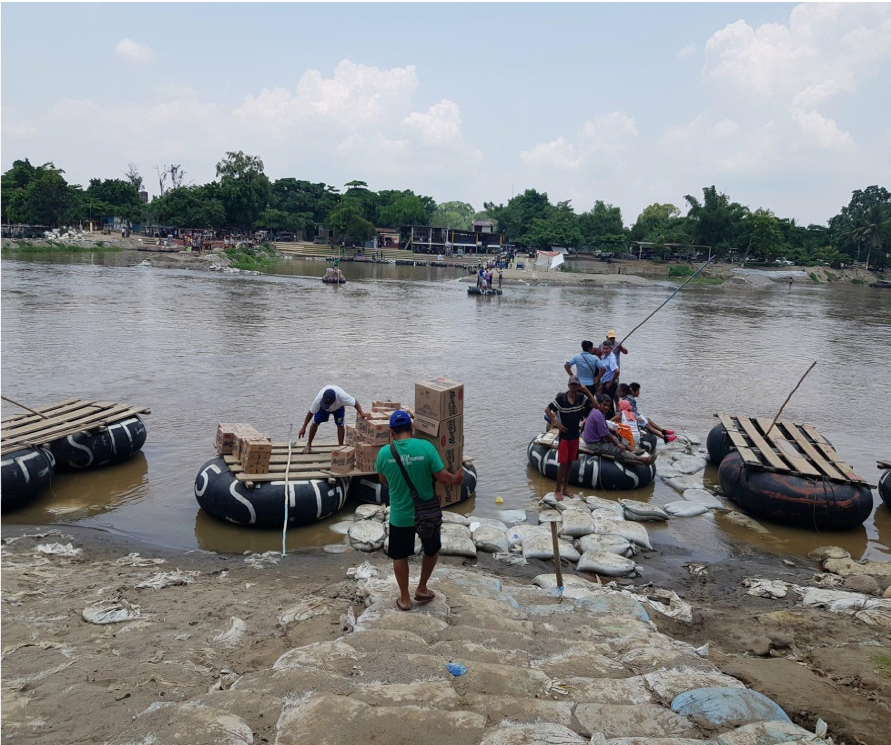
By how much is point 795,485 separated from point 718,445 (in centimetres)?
229

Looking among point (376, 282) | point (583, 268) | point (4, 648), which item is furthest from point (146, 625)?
point (583, 268)

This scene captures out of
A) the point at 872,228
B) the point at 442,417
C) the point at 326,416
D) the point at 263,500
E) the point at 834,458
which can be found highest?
the point at 872,228

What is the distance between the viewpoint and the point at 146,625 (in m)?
5.31

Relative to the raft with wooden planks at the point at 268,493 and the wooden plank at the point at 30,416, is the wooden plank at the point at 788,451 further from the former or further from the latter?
the wooden plank at the point at 30,416

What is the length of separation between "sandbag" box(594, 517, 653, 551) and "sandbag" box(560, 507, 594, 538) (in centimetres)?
10

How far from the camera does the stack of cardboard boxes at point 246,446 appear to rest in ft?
26.7

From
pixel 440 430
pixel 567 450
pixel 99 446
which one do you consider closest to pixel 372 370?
pixel 99 446

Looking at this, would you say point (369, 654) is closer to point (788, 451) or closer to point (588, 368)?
point (588, 368)

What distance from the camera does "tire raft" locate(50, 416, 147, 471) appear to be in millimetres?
9336

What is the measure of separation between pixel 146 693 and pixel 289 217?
87528mm

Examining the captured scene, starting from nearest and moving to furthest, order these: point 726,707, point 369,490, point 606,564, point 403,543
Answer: point 726,707 → point 403,543 → point 606,564 → point 369,490

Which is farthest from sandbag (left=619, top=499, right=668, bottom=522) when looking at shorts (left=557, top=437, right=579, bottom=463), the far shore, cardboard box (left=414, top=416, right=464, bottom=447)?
the far shore

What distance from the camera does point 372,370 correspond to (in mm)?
18203

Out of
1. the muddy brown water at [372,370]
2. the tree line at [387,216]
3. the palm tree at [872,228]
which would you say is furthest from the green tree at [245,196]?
the palm tree at [872,228]
